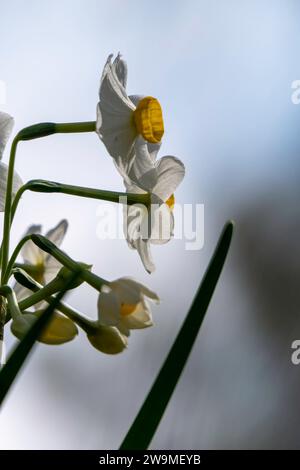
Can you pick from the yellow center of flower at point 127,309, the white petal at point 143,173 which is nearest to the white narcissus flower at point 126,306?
the yellow center of flower at point 127,309

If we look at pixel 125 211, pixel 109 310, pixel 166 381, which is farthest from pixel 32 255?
pixel 166 381

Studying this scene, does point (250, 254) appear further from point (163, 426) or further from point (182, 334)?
point (182, 334)

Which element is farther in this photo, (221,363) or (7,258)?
(221,363)

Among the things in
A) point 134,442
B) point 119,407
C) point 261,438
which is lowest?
point 261,438

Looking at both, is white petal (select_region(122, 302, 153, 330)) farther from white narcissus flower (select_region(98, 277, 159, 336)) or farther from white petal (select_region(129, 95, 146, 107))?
white petal (select_region(129, 95, 146, 107))

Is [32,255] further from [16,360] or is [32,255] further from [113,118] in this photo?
[16,360]

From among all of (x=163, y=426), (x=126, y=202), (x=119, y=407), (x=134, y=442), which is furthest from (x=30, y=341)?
(x=119, y=407)
